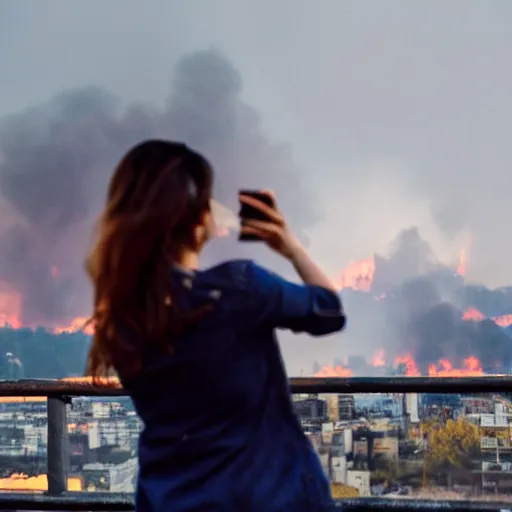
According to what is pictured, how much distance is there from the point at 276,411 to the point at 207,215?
28 cm

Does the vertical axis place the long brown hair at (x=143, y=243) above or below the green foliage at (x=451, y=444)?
above

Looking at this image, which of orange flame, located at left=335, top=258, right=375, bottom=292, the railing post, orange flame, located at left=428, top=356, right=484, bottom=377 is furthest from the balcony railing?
orange flame, located at left=428, top=356, right=484, bottom=377

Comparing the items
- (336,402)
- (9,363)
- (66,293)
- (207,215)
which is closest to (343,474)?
(336,402)

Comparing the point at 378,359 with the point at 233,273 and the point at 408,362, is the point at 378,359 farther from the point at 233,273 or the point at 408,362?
the point at 233,273

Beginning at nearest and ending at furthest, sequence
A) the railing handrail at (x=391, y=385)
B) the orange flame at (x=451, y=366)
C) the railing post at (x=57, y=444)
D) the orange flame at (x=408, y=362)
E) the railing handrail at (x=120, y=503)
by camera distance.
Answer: the railing handrail at (x=391, y=385) → the railing handrail at (x=120, y=503) → the railing post at (x=57, y=444) → the orange flame at (x=408, y=362) → the orange flame at (x=451, y=366)

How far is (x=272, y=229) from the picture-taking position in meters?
0.96

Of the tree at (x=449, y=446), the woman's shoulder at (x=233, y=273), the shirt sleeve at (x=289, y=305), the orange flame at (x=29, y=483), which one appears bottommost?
the orange flame at (x=29, y=483)

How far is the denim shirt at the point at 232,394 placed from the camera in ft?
2.80

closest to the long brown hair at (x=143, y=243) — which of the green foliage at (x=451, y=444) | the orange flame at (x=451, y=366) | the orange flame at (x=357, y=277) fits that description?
the green foliage at (x=451, y=444)

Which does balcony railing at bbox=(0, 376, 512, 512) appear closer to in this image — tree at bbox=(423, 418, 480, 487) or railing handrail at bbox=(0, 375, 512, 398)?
railing handrail at bbox=(0, 375, 512, 398)

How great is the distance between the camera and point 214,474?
865mm

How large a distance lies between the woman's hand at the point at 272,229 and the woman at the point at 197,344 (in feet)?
0.20

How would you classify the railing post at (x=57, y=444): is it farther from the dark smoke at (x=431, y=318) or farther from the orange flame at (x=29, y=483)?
the dark smoke at (x=431, y=318)

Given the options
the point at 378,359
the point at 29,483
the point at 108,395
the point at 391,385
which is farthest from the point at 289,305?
the point at 378,359
